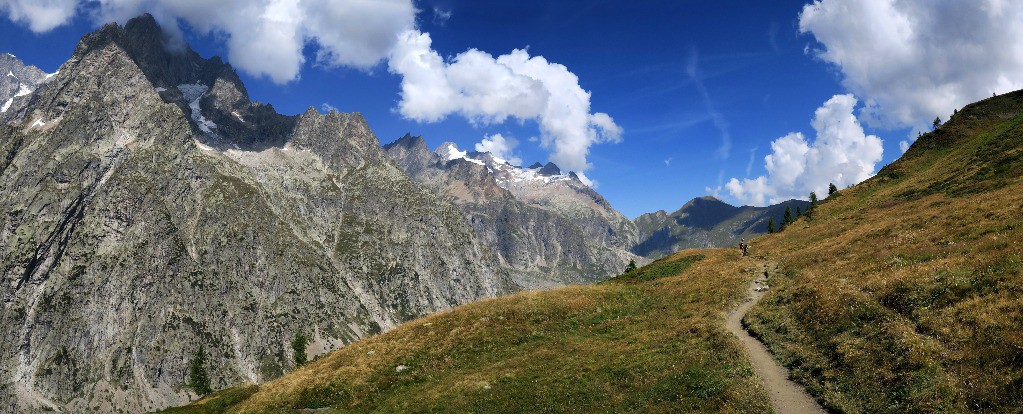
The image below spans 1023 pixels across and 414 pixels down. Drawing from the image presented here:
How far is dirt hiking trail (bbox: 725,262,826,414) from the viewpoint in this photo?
2267 centimetres

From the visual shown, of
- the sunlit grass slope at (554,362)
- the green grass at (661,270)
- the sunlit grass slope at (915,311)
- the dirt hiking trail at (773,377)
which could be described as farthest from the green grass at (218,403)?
the green grass at (661,270)

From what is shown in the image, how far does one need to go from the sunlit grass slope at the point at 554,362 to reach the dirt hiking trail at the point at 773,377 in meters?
0.65

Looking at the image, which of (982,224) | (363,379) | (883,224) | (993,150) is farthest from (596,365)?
(993,150)

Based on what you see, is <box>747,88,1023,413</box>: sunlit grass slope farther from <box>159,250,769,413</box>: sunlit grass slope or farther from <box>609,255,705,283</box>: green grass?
<box>609,255,705,283</box>: green grass

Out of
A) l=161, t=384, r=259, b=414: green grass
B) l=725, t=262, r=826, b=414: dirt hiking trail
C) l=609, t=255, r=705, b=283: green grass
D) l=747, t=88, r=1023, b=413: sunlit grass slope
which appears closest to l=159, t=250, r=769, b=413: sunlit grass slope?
l=161, t=384, r=259, b=414: green grass

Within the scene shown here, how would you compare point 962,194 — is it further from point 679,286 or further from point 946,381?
point 946,381

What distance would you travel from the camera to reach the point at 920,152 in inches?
3839

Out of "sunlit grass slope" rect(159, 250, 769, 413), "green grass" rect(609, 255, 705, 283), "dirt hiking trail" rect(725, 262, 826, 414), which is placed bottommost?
"dirt hiking trail" rect(725, 262, 826, 414)

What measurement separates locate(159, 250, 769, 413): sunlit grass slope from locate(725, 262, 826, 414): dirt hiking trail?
25.8 inches

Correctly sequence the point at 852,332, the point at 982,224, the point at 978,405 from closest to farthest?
the point at 978,405, the point at 852,332, the point at 982,224

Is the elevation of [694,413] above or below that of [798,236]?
below

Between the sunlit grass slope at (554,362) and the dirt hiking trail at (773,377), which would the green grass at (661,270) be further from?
the dirt hiking trail at (773,377)

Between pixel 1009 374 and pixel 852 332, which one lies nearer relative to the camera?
pixel 1009 374

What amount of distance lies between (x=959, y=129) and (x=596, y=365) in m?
104
